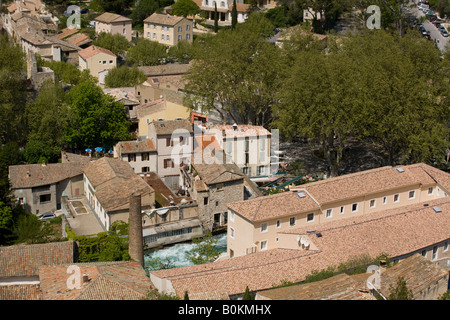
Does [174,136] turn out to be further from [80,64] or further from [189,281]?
[80,64]

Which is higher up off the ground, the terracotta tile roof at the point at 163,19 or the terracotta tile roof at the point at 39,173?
the terracotta tile roof at the point at 163,19

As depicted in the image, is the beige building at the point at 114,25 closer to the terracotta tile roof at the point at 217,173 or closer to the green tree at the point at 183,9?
the green tree at the point at 183,9

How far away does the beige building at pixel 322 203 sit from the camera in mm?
38469

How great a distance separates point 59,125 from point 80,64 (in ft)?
77.1

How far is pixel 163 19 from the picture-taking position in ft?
292

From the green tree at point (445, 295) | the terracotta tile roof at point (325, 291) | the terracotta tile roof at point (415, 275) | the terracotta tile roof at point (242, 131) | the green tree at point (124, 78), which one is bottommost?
the green tree at point (124, 78)

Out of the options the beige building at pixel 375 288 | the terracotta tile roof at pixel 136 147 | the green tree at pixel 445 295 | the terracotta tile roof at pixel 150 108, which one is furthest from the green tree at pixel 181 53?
the green tree at pixel 445 295

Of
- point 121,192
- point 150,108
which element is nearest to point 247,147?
point 150,108

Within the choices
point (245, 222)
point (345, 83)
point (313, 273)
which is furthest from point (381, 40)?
point (313, 273)

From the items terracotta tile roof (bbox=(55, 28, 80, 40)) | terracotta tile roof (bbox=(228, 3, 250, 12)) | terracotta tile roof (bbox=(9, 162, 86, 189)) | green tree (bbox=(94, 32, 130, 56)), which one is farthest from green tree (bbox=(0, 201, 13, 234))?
terracotta tile roof (bbox=(228, 3, 250, 12))

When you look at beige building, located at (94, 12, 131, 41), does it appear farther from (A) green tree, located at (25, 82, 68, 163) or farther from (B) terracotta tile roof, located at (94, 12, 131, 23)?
(A) green tree, located at (25, 82, 68, 163)

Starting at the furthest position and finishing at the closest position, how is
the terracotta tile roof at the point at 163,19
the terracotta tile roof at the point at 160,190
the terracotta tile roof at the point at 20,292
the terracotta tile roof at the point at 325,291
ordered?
the terracotta tile roof at the point at 163,19 → the terracotta tile roof at the point at 160,190 → the terracotta tile roof at the point at 20,292 → the terracotta tile roof at the point at 325,291

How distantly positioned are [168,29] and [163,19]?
2.16 m

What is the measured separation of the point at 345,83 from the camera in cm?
4975
